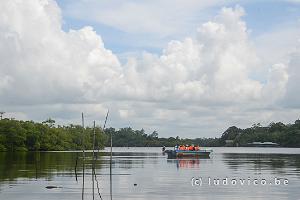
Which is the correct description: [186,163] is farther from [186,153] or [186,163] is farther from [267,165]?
[186,153]

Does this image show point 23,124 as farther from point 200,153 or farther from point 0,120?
point 200,153

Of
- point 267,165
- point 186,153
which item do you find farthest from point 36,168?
point 186,153

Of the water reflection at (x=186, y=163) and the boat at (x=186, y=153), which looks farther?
the boat at (x=186, y=153)

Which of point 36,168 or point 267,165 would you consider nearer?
point 36,168

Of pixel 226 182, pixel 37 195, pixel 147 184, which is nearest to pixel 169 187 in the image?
pixel 147 184

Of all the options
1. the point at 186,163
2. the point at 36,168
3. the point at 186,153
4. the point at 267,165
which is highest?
the point at 186,153

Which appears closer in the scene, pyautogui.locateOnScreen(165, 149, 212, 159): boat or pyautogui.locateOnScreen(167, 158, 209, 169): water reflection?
pyautogui.locateOnScreen(167, 158, 209, 169): water reflection

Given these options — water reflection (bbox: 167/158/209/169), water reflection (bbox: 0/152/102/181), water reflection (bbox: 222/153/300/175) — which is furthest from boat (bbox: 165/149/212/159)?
water reflection (bbox: 0/152/102/181)

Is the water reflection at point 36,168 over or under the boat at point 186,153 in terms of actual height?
under

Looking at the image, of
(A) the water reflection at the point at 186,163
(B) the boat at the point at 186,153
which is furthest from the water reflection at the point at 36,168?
(B) the boat at the point at 186,153

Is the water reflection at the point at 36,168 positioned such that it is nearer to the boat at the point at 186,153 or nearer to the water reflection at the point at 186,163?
the water reflection at the point at 186,163

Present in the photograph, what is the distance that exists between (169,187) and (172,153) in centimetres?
8320

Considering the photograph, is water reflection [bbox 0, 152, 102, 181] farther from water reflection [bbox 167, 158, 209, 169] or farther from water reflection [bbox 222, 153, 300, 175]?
water reflection [bbox 222, 153, 300, 175]

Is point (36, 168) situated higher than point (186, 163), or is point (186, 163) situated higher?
point (186, 163)
